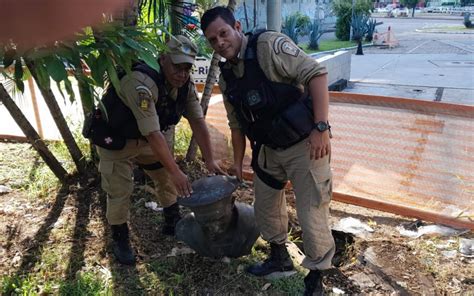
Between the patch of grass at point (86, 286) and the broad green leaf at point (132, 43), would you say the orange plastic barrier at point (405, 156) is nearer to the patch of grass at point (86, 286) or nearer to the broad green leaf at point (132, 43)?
the patch of grass at point (86, 286)

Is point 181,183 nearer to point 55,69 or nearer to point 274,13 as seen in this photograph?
point 55,69

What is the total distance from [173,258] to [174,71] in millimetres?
1274

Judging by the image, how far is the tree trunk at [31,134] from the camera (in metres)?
3.45

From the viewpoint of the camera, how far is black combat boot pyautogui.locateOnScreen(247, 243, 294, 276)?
2.71m

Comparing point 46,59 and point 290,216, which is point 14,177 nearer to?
point 290,216

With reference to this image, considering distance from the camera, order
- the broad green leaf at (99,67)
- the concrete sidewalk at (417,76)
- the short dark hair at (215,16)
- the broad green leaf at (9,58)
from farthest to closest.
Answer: the concrete sidewalk at (417,76), the short dark hair at (215,16), the broad green leaf at (99,67), the broad green leaf at (9,58)

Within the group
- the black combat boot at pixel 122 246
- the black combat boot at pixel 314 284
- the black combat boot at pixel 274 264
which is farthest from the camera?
the black combat boot at pixel 122 246

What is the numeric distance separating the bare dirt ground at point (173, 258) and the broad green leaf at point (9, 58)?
1846 millimetres

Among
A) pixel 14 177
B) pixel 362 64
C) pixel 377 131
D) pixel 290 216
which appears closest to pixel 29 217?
pixel 14 177

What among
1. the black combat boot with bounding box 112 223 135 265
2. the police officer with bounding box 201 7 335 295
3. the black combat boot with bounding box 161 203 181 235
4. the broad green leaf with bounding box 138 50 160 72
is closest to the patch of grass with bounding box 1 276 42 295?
the black combat boot with bounding box 112 223 135 265

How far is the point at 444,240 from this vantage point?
3.16 m

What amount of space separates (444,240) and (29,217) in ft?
10.5

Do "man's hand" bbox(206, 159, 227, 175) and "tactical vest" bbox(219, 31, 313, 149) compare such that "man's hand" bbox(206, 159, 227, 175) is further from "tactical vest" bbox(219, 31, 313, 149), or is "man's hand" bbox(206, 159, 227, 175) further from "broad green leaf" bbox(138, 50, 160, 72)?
"broad green leaf" bbox(138, 50, 160, 72)

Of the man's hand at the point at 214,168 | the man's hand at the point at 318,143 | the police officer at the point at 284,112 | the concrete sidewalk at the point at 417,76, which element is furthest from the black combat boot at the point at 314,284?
the concrete sidewalk at the point at 417,76
